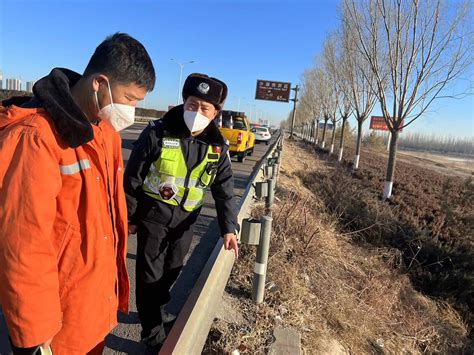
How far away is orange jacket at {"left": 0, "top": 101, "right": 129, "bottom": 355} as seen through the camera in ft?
4.37

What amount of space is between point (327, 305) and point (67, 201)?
3.12 metres

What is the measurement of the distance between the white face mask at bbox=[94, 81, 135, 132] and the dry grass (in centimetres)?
181

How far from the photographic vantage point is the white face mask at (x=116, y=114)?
171cm

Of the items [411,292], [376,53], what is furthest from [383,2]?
[411,292]

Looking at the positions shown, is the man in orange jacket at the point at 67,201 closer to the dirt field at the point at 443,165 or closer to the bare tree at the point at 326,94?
the dirt field at the point at 443,165

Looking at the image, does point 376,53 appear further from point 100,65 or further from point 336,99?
point 336,99

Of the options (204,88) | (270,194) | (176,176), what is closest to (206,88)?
(204,88)

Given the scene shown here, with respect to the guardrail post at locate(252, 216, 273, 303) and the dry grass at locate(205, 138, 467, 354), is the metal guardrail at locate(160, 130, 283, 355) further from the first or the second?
the dry grass at locate(205, 138, 467, 354)

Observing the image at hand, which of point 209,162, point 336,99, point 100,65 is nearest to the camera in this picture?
point 100,65

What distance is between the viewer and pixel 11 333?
4.52 ft

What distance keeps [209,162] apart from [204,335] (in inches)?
43.7

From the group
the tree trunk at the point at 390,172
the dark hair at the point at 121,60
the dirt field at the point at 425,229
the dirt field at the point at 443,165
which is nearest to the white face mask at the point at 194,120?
the dark hair at the point at 121,60

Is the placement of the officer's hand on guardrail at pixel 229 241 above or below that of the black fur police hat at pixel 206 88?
below

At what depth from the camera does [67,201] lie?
1.51 m
